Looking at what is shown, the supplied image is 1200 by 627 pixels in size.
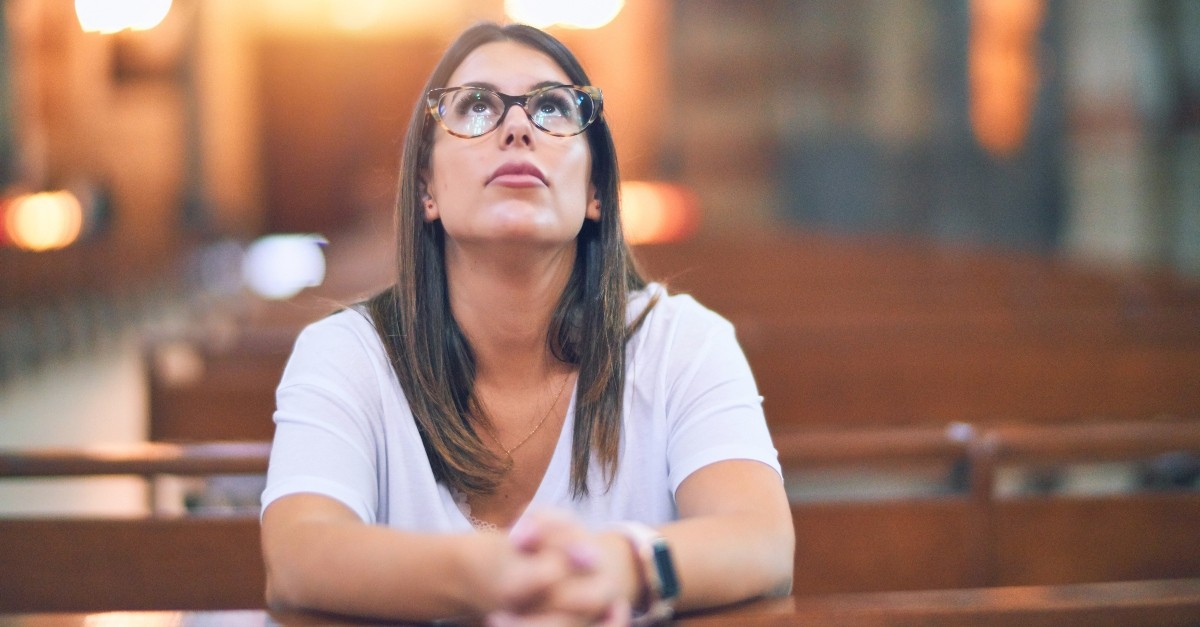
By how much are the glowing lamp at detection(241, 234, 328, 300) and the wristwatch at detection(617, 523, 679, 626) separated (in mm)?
13854

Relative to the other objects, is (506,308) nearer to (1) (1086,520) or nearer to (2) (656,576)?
(2) (656,576)

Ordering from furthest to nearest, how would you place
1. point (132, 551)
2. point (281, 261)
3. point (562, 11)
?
point (281, 261) < point (562, 11) < point (132, 551)

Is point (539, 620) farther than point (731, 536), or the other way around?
point (731, 536)

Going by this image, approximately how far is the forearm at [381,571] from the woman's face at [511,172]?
0.47 metres

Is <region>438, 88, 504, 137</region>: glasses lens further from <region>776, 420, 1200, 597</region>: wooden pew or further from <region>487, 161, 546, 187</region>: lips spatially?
<region>776, 420, 1200, 597</region>: wooden pew

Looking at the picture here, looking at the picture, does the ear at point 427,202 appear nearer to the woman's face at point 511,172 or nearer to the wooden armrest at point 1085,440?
the woman's face at point 511,172

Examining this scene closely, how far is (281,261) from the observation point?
15.8 metres

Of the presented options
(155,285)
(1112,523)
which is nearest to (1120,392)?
(1112,523)

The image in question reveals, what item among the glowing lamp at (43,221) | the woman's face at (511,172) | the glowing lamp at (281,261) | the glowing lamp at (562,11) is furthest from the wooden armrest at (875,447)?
the glowing lamp at (281,261)

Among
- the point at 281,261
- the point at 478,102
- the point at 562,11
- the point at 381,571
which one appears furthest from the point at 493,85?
the point at 281,261

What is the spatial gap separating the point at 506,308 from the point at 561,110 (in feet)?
0.99

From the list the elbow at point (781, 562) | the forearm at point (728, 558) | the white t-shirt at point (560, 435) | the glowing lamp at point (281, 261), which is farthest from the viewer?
the glowing lamp at point (281, 261)

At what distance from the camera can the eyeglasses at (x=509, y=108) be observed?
4.74 ft

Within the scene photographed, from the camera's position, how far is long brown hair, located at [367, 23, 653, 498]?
1390mm
